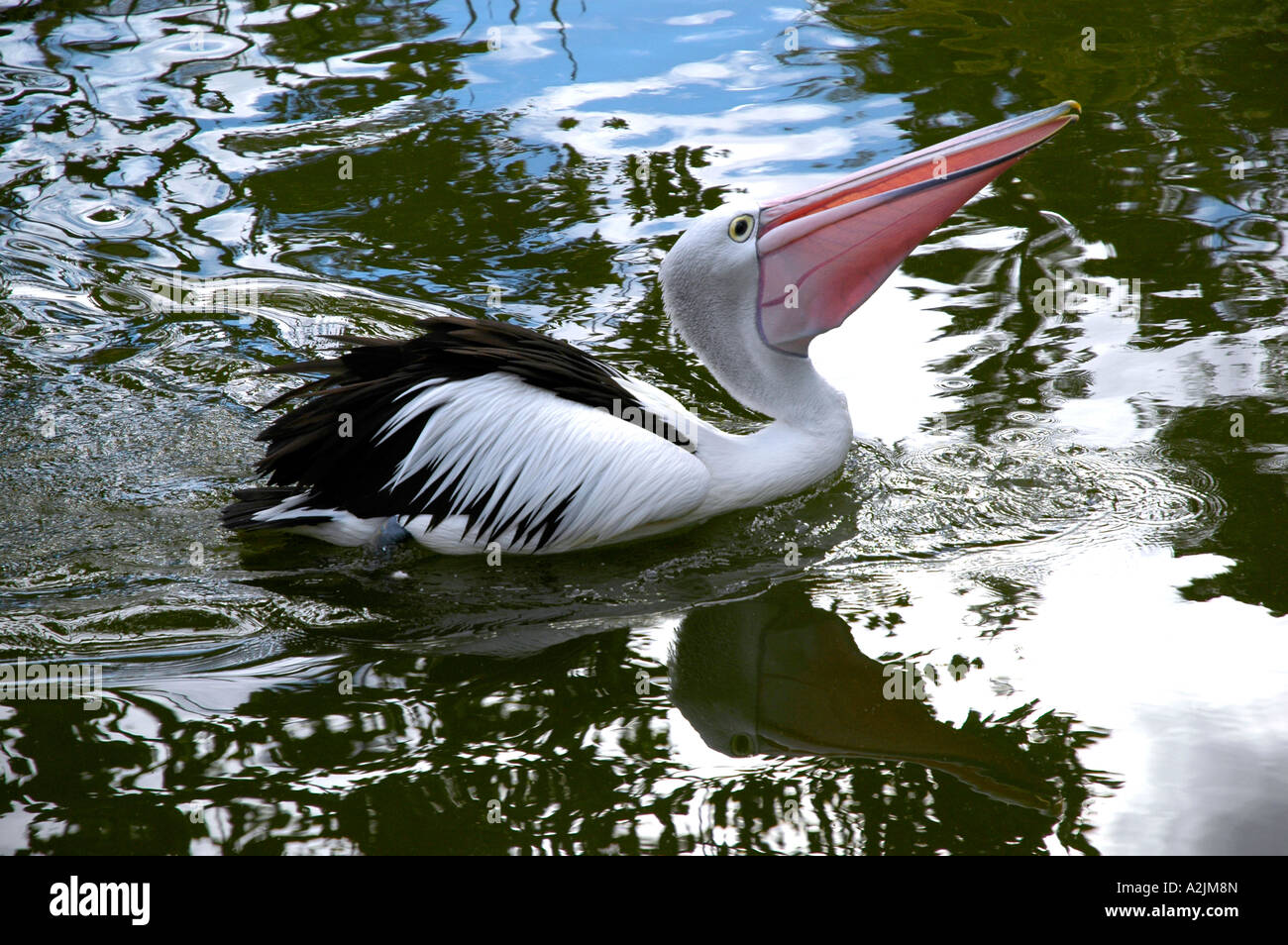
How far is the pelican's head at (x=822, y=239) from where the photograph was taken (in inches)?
150

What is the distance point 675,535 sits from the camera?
12.9ft

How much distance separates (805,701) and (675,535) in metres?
0.89

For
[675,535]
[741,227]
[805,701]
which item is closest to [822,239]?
[741,227]

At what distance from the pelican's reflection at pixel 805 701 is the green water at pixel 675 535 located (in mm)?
13

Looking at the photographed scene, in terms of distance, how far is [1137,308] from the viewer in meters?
4.96

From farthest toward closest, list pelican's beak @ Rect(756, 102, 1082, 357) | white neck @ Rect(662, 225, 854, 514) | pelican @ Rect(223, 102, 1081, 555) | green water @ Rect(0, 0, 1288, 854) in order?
white neck @ Rect(662, 225, 854, 514)
pelican's beak @ Rect(756, 102, 1082, 357)
pelican @ Rect(223, 102, 1081, 555)
green water @ Rect(0, 0, 1288, 854)

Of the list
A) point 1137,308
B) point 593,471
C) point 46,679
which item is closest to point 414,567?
point 593,471

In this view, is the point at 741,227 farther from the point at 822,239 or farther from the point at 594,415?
the point at 594,415

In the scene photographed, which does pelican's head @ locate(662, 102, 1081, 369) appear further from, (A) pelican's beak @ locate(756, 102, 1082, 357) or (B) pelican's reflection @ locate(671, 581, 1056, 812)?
(B) pelican's reflection @ locate(671, 581, 1056, 812)

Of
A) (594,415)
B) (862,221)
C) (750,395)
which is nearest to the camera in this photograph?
(594,415)

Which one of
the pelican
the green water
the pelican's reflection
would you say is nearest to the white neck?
the pelican

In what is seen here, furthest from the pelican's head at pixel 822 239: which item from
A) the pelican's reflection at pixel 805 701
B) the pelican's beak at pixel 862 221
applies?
the pelican's reflection at pixel 805 701

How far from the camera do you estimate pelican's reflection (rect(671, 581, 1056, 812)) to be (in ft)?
9.58

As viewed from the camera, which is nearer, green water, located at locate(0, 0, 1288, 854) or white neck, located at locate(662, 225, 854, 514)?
green water, located at locate(0, 0, 1288, 854)
